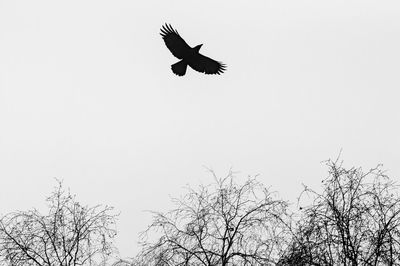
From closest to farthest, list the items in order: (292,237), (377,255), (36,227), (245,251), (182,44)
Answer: (377,255), (292,237), (245,251), (36,227), (182,44)

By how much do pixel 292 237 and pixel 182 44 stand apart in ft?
18.5

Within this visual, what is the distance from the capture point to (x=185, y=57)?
14.6 m

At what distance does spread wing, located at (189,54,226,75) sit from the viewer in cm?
1482

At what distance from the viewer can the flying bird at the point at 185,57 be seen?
14266 mm

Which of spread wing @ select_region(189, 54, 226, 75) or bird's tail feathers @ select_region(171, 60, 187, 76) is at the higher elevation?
spread wing @ select_region(189, 54, 226, 75)

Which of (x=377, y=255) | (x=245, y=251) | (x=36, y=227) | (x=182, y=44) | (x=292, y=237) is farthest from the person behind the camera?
(x=182, y=44)

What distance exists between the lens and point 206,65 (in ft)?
49.1

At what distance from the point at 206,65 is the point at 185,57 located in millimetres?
597

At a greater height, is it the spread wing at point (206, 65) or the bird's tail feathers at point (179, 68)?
the spread wing at point (206, 65)

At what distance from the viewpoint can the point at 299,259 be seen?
9422 millimetres

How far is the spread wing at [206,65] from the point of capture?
14.8 m

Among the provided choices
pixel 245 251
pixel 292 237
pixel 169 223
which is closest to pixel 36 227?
pixel 169 223

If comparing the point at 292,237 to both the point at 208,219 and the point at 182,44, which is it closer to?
the point at 208,219

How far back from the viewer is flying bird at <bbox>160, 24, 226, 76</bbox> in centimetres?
1427
